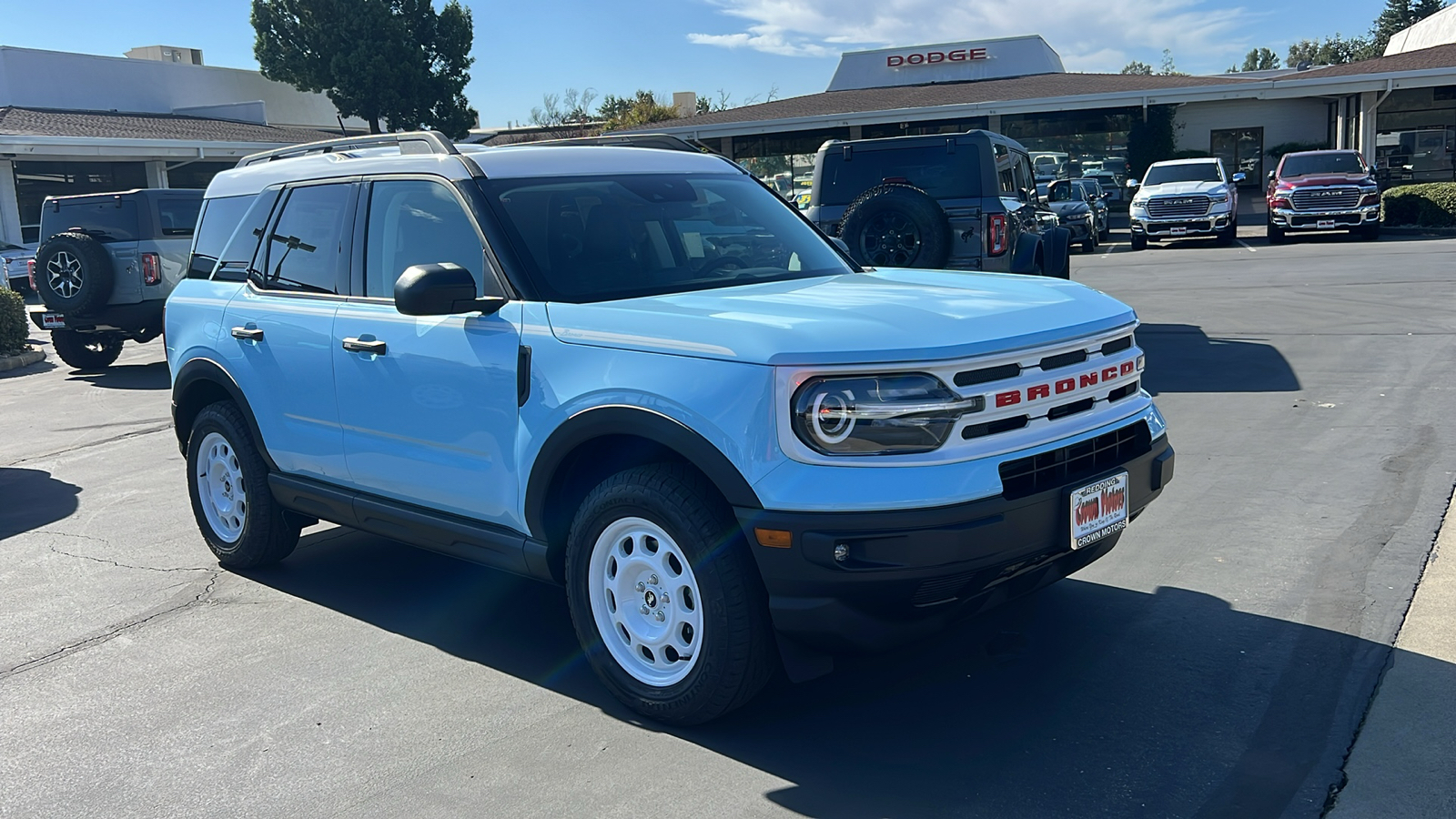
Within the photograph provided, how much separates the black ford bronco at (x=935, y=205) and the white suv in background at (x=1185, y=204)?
45.1 ft

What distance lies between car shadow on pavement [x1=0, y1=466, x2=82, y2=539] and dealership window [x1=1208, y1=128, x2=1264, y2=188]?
37658mm

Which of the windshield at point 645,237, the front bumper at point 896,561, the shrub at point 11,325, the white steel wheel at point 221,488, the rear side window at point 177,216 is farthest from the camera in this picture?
the shrub at point 11,325

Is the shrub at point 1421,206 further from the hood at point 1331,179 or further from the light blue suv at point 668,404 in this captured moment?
the light blue suv at point 668,404

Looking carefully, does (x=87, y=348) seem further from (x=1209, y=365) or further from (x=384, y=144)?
(x=1209, y=365)

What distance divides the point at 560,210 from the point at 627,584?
1560 millimetres

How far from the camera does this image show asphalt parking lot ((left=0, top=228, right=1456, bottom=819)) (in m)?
3.59

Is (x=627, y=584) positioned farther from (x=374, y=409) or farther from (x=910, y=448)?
(x=374, y=409)

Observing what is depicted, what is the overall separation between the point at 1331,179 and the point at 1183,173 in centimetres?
287

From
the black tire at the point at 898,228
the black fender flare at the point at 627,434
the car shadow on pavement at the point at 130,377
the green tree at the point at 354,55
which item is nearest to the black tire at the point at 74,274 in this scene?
the car shadow on pavement at the point at 130,377

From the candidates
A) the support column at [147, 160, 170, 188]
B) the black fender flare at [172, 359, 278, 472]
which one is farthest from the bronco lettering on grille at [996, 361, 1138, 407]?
the support column at [147, 160, 170, 188]

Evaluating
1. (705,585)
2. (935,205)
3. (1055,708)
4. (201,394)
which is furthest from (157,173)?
(1055,708)

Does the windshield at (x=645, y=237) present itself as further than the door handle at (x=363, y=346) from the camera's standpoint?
No

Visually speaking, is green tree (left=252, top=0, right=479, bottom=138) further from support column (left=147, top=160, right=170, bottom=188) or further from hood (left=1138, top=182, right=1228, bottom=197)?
hood (left=1138, top=182, right=1228, bottom=197)

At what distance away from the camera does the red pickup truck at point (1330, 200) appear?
2386cm
